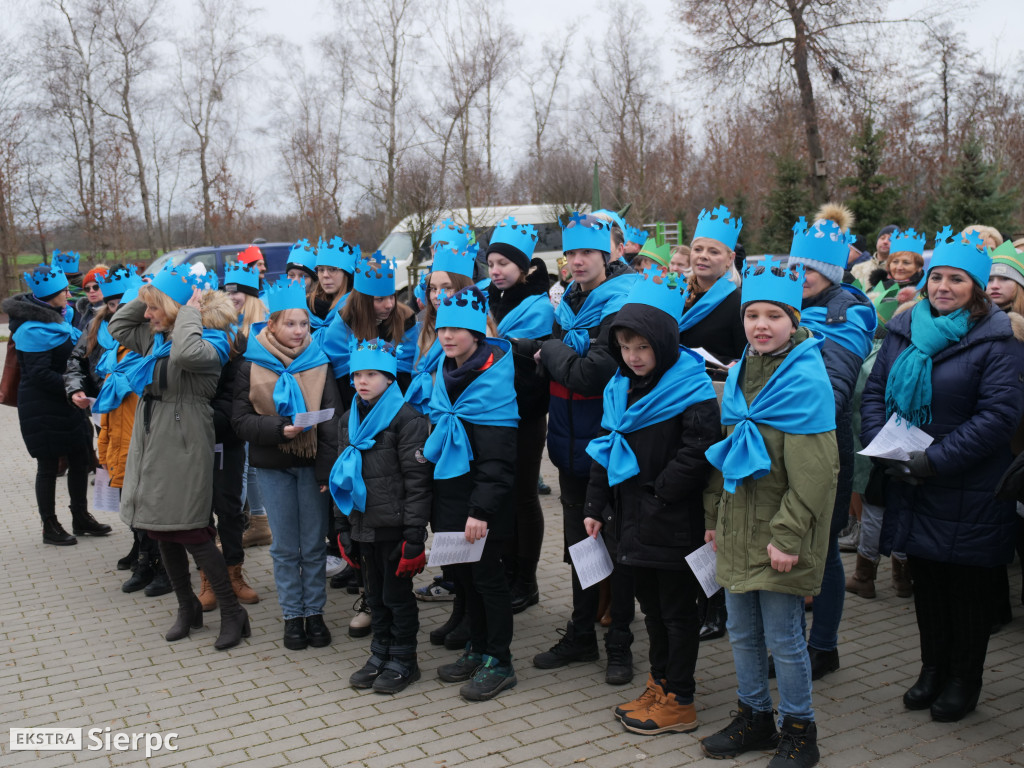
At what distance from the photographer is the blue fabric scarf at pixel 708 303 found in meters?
4.41

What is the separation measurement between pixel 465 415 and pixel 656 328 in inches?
41.6

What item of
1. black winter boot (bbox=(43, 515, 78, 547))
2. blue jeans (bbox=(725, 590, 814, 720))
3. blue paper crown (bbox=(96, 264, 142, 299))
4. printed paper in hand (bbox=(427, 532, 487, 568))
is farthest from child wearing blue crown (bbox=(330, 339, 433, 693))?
black winter boot (bbox=(43, 515, 78, 547))

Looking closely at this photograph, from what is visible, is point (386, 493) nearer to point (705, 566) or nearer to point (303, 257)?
point (705, 566)

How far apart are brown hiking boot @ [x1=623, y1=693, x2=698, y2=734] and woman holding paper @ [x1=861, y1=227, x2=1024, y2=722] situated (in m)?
1.02

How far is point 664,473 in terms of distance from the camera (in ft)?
12.2

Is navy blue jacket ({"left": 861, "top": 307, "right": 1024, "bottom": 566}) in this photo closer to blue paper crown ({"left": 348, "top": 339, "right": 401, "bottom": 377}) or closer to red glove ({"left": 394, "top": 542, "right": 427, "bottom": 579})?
red glove ({"left": 394, "top": 542, "right": 427, "bottom": 579})

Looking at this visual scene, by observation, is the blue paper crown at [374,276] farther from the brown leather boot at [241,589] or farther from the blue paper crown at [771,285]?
the blue paper crown at [771,285]

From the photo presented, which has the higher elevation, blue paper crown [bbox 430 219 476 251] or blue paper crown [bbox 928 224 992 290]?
blue paper crown [bbox 430 219 476 251]

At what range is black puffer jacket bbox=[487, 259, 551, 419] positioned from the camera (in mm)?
4574

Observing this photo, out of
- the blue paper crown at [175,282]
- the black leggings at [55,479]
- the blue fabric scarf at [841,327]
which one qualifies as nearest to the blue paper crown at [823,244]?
the blue fabric scarf at [841,327]

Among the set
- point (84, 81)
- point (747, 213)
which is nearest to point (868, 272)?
point (747, 213)

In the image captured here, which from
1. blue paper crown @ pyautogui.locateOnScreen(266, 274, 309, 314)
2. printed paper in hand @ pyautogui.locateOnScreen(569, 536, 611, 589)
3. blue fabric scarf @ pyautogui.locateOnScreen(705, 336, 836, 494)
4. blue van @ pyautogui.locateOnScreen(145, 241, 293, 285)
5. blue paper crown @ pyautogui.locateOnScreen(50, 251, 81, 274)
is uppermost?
blue van @ pyautogui.locateOnScreen(145, 241, 293, 285)

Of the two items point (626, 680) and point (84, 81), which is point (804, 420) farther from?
point (84, 81)

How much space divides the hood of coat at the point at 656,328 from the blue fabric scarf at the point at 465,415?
2.37 ft
